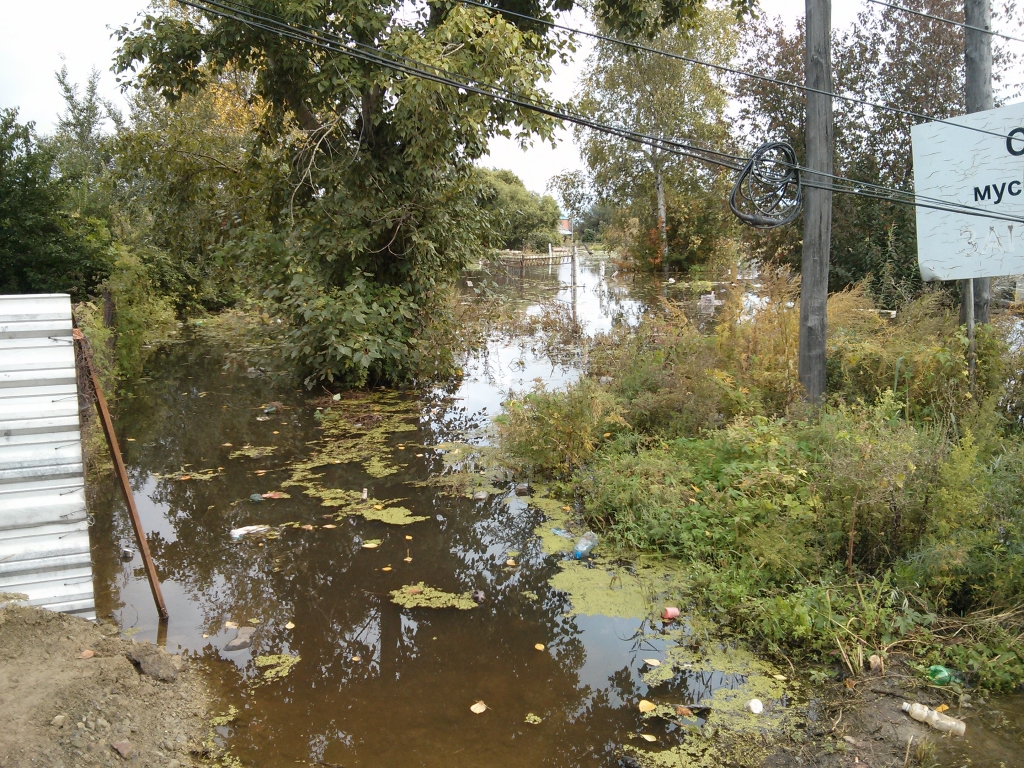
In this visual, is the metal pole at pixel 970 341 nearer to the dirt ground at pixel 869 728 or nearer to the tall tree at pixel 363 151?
the dirt ground at pixel 869 728

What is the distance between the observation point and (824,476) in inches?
192

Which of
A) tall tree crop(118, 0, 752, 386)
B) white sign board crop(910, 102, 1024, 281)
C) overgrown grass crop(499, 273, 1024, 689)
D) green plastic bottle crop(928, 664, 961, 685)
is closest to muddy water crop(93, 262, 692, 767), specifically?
overgrown grass crop(499, 273, 1024, 689)

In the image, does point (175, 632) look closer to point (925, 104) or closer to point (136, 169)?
point (136, 169)

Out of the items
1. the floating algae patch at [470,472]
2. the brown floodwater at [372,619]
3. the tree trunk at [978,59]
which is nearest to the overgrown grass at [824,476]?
the floating algae patch at [470,472]

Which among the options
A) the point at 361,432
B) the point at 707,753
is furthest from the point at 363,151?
the point at 707,753

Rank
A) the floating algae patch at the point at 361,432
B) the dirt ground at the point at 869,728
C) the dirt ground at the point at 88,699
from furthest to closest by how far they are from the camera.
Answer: the floating algae patch at the point at 361,432
the dirt ground at the point at 869,728
the dirt ground at the point at 88,699

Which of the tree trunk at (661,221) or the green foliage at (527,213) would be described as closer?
the tree trunk at (661,221)

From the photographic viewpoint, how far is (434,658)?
13.6 ft

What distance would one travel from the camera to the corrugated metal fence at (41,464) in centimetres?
365

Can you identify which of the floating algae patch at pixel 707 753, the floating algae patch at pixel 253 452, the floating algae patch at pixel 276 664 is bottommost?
the floating algae patch at pixel 707 753

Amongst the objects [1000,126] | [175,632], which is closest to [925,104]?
[1000,126]

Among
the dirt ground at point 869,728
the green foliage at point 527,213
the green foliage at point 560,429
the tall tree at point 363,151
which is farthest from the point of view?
the green foliage at point 527,213

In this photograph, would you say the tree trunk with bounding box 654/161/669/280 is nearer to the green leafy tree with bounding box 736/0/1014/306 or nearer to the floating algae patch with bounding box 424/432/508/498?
the green leafy tree with bounding box 736/0/1014/306

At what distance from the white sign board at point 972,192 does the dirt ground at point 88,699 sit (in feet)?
21.2
